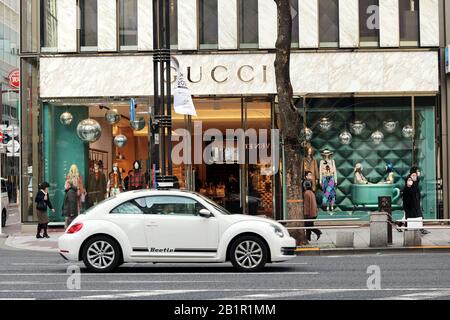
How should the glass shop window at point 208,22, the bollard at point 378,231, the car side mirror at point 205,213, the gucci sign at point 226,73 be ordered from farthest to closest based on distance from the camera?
the glass shop window at point 208,22 → the gucci sign at point 226,73 → the bollard at point 378,231 → the car side mirror at point 205,213

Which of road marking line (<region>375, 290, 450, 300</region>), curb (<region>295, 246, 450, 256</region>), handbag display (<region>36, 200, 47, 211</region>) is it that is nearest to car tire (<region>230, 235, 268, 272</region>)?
road marking line (<region>375, 290, 450, 300</region>)

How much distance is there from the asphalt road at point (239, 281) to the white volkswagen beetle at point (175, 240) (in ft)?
1.01

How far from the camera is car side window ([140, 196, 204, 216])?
→ 14180mm

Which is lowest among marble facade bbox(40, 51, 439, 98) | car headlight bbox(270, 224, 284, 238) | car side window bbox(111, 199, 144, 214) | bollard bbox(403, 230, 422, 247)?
bollard bbox(403, 230, 422, 247)

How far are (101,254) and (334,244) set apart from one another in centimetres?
733

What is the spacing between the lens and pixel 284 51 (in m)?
18.7

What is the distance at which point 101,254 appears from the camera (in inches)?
552

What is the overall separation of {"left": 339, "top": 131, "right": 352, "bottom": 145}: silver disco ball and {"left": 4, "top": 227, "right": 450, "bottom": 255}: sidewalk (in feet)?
12.0

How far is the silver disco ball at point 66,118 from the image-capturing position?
25.8m

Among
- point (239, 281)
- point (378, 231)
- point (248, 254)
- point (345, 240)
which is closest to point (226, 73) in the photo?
point (345, 240)

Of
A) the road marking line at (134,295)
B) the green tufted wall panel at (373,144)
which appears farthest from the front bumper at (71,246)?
the green tufted wall panel at (373,144)

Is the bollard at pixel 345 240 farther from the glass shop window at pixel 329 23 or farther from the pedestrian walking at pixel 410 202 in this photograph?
the glass shop window at pixel 329 23

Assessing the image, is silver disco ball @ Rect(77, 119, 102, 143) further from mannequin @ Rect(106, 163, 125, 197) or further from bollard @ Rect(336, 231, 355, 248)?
bollard @ Rect(336, 231, 355, 248)

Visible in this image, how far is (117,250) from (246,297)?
13.4 feet
